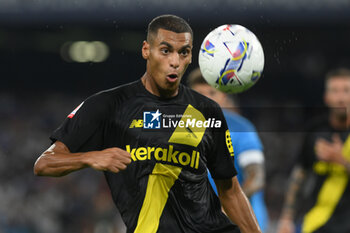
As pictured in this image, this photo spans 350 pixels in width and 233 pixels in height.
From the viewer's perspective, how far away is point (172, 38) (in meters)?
3.73

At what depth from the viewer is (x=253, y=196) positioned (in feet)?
21.5

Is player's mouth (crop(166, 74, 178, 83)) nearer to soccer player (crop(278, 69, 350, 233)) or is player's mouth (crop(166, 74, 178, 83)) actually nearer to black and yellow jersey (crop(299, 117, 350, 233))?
soccer player (crop(278, 69, 350, 233))

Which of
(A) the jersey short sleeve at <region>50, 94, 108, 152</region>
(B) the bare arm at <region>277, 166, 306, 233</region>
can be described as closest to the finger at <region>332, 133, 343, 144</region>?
(B) the bare arm at <region>277, 166, 306, 233</region>

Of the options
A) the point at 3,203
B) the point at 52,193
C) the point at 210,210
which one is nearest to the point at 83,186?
the point at 52,193

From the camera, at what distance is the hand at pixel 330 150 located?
6.30 metres

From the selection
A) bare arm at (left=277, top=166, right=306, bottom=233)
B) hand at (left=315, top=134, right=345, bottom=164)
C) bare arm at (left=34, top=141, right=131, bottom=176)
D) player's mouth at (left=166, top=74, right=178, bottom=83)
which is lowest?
bare arm at (left=277, top=166, right=306, bottom=233)

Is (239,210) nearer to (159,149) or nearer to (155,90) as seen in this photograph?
(159,149)

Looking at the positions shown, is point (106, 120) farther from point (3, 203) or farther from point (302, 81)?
point (302, 81)

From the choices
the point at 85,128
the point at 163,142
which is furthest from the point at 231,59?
the point at 85,128

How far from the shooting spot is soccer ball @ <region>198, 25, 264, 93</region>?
4.16 m

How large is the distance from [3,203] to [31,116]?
10.7 ft

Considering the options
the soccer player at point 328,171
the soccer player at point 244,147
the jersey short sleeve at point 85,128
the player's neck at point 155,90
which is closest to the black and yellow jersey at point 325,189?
the soccer player at point 328,171

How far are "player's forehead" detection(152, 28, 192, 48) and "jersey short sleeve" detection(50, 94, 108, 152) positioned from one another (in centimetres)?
48

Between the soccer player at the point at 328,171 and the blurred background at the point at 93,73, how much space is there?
677 centimetres
